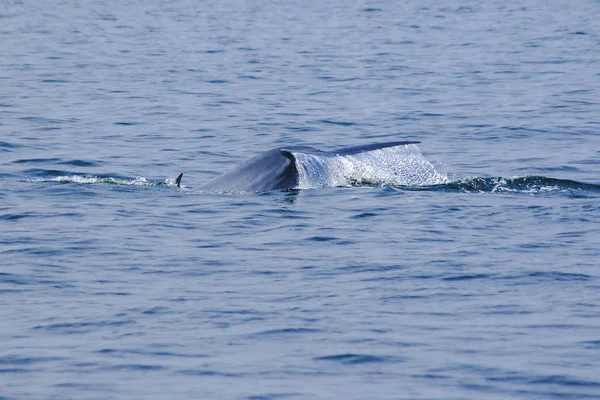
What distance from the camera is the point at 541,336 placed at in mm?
9352

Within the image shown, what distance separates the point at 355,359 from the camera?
8.87m

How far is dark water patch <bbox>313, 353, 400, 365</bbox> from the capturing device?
28.9 ft

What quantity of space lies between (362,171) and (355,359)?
21.9 ft

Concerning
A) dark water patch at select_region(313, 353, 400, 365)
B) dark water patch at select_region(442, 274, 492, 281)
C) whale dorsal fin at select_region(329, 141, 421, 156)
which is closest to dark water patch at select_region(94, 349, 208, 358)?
dark water patch at select_region(313, 353, 400, 365)

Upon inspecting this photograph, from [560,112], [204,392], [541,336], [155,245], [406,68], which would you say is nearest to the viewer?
[204,392]

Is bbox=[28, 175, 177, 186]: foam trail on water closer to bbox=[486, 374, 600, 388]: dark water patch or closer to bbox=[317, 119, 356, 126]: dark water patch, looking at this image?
bbox=[317, 119, 356, 126]: dark water patch

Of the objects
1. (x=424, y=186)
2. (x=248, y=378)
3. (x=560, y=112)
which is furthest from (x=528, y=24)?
Result: (x=248, y=378)

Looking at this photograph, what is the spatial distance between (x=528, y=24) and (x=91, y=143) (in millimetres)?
31648

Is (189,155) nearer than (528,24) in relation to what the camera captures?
Yes

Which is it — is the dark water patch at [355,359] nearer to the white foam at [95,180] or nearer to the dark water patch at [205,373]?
the dark water patch at [205,373]

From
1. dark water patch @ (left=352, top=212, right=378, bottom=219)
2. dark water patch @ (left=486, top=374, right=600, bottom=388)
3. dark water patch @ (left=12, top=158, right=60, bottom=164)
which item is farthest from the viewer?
dark water patch @ (left=12, top=158, right=60, bottom=164)

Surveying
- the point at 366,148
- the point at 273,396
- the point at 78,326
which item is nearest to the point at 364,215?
the point at 366,148

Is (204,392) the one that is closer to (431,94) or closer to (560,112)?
(560,112)

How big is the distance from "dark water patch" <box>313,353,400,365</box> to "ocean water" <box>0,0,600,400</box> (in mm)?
25
